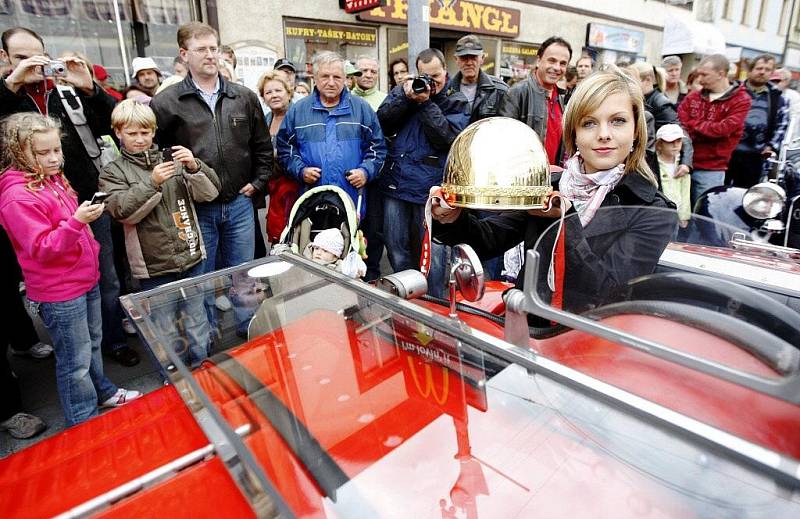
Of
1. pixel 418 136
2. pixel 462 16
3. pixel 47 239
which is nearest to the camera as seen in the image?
pixel 47 239

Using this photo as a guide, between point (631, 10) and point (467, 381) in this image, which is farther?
point (631, 10)

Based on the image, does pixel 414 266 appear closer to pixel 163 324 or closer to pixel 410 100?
pixel 410 100

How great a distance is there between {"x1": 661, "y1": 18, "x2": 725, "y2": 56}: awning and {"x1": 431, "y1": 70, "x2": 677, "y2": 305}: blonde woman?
19.0m

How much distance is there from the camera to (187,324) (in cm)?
163

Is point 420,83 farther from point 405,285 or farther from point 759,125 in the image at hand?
point 759,125

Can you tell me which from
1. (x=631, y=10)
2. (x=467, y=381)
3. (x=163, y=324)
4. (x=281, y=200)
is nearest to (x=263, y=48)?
(x=281, y=200)

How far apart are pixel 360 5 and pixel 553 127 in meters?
6.33

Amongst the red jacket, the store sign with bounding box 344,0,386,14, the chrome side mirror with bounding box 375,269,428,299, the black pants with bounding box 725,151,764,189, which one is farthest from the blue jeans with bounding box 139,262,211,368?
the store sign with bounding box 344,0,386,14

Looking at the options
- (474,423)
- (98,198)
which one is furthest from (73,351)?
(474,423)

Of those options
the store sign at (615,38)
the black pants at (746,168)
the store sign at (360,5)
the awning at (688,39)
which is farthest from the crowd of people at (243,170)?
Result: the awning at (688,39)

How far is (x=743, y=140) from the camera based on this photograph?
543 cm

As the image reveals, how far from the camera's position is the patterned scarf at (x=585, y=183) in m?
1.63

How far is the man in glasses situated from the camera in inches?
122

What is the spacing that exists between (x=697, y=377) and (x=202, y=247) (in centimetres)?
276
